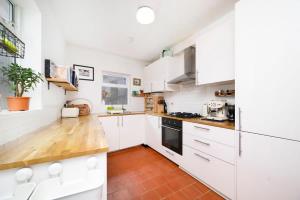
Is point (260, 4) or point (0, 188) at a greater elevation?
point (260, 4)

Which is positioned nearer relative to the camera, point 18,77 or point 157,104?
point 18,77

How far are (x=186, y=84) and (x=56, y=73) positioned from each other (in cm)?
223

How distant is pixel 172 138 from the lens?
2088 millimetres

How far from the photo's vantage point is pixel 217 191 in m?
1.41

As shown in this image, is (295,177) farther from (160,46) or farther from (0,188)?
(160,46)

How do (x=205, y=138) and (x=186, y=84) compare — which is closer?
(x=205, y=138)

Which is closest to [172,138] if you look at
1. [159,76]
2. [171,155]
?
[171,155]

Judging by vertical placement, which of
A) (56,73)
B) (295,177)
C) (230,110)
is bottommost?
(295,177)

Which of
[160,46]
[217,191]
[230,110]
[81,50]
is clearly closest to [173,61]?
[160,46]

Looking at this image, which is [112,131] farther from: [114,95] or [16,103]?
[16,103]

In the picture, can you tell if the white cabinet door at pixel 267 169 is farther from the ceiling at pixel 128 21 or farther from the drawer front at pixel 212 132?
the ceiling at pixel 128 21

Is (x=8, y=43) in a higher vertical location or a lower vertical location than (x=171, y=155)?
higher

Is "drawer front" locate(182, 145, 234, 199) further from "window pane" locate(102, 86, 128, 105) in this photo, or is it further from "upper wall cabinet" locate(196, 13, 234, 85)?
"window pane" locate(102, 86, 128, 105)

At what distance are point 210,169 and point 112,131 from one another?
1.88m
